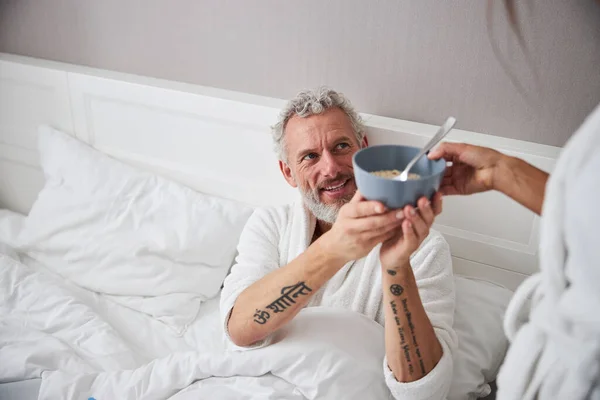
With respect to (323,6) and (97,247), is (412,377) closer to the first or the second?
(323,6)

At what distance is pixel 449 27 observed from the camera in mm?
1538

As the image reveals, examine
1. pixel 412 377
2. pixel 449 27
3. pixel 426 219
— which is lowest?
pixel 412 377

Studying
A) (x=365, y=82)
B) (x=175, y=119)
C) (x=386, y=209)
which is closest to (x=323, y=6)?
(x=365, y=82)

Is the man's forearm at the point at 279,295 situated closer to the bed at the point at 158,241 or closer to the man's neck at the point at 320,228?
the bed at the point at 158,241

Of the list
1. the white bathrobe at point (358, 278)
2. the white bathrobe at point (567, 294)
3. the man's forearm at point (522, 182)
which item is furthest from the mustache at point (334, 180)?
the white bathrobe at point (567, 294)

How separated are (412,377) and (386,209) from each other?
1.39ft

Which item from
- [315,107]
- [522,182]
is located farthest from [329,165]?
[522,182]

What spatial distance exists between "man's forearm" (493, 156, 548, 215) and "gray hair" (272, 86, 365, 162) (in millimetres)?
520

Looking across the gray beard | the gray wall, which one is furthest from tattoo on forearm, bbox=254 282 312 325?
the gray wall

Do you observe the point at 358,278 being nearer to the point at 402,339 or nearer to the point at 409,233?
the point at 402,339

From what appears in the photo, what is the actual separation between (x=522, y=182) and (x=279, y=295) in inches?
21.4

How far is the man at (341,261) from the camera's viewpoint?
3.67 ft

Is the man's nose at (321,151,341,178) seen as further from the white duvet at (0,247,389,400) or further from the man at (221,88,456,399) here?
the white duvet at (0,247,389,400)

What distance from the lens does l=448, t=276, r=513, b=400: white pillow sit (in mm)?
1385
